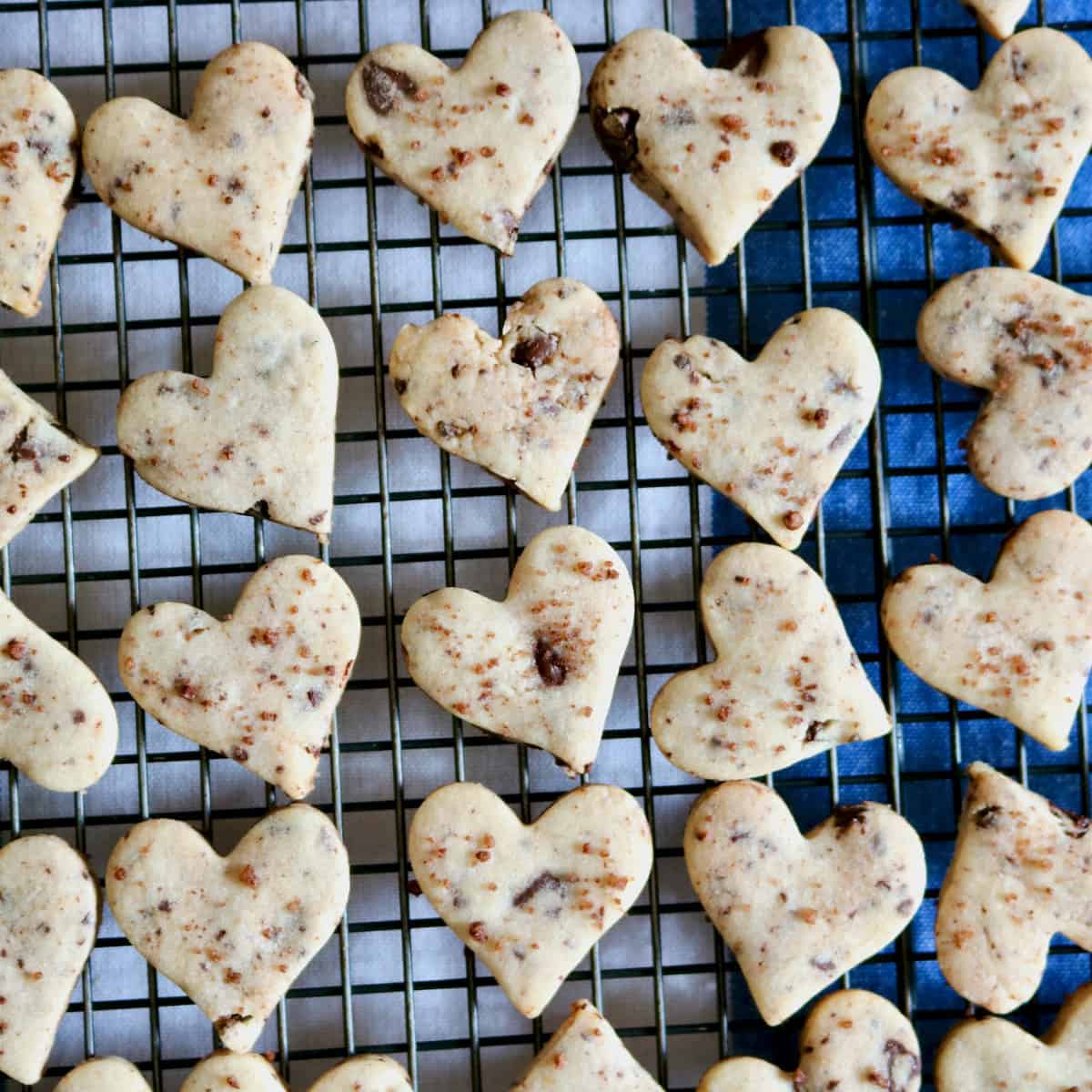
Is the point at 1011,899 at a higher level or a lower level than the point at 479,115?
lower

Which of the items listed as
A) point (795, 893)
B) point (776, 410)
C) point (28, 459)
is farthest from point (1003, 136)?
point (28, 459)

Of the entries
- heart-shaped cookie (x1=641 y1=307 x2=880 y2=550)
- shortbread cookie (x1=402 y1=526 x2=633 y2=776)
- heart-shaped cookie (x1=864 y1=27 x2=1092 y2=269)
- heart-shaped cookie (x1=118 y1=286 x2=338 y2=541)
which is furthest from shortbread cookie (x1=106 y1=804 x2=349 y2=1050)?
heart-shaped cookie (x1=864 y1=27 x2=1092 y2=269)

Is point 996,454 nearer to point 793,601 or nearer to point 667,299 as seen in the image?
point 793,601

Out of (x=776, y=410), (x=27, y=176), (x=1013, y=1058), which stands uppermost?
(x=27, y=176)

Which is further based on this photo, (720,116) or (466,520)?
(466,520)

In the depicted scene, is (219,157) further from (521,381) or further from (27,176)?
(521,381)

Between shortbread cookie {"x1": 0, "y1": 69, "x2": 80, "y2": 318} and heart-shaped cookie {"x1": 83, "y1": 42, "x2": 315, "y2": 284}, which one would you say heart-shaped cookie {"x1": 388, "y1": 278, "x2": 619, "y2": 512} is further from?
shortbread cookie {"x1": 0, "y1": 69, "x2": 80, "y2": 318}
